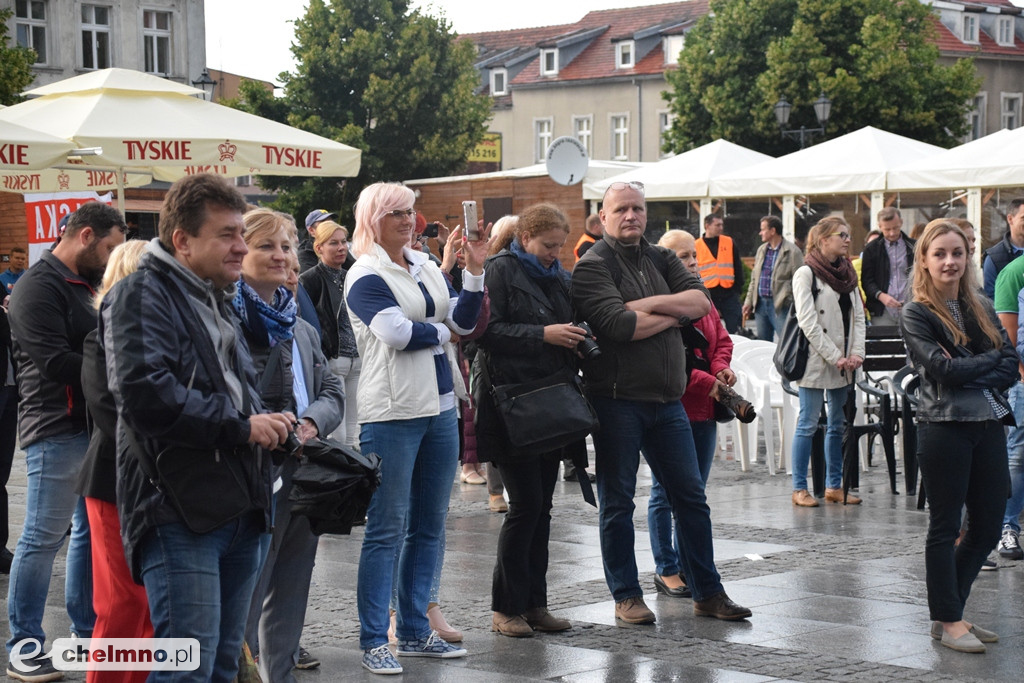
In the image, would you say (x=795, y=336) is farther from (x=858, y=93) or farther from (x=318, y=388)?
(x=858, y=93)

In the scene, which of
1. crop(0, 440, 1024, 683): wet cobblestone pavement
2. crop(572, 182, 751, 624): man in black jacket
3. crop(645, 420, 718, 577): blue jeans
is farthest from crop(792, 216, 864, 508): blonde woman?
crop(572, 182, 751, 624): man in black jacket

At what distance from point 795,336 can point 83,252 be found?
19.8 feet

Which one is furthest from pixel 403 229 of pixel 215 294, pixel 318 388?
pixel 215 294

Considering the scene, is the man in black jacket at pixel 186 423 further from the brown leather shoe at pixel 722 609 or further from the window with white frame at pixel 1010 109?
the window with white frame at pixel 1010 109

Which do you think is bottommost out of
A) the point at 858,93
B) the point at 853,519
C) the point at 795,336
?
the point at 853,519

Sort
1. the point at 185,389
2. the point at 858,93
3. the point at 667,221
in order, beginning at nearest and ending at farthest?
the point at 185,389 → the point at 667,221 → the point at 858,93

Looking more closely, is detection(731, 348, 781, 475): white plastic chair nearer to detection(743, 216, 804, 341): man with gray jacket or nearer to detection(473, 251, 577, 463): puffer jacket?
detection(743, 216, 804, 341): man with gray jacket

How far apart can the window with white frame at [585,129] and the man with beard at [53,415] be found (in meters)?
65.5

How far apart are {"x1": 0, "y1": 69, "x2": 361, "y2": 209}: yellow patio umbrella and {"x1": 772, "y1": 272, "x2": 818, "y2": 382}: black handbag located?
14.6ft

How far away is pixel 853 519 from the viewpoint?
10328 mm

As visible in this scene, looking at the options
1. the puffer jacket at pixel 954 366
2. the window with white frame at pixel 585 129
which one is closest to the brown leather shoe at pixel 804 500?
the puffer jacket at pixel 954 366

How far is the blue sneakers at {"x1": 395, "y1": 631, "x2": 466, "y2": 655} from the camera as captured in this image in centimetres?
653

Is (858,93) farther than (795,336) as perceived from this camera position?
Yes

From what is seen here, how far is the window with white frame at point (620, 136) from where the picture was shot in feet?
228
